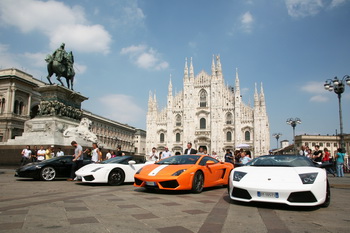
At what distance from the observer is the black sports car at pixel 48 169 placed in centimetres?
892

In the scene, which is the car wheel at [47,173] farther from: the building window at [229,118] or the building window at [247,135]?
the building window at [229,118]

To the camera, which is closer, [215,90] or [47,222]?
[47,222]

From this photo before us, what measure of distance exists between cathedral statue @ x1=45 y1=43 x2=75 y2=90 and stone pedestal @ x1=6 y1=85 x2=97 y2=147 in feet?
3.81

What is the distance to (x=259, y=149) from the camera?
47.4 meters

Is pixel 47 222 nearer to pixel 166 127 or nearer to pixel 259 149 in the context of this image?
pixel 259 149

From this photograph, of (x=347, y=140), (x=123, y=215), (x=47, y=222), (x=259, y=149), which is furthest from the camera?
(x=347, y=140)

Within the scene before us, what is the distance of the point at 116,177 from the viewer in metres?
8.41

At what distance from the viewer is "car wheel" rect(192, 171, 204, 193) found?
21.8 ft

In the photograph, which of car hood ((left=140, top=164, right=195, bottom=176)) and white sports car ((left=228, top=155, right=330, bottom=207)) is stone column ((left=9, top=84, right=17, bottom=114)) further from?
white sports car ((left=228, top=155, right=330, bottom=207))

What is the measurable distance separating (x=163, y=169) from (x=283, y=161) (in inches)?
109

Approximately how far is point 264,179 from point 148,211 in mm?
2094

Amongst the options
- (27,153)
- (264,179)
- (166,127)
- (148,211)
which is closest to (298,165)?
(264,179)

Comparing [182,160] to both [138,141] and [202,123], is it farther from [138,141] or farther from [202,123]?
[138,141]

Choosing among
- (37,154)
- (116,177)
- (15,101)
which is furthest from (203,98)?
(116,177)
